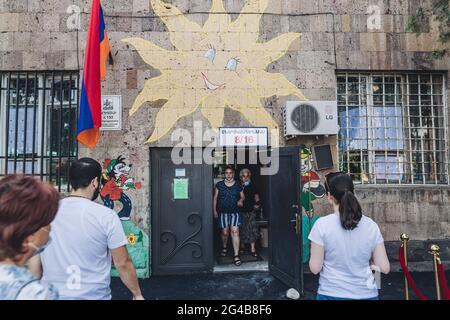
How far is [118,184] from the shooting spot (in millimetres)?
5805

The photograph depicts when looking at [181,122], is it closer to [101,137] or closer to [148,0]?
[101,137]

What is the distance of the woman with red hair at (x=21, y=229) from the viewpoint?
1459 mm

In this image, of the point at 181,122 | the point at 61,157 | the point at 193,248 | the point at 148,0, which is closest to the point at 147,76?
the point at 181,122

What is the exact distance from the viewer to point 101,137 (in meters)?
5.83

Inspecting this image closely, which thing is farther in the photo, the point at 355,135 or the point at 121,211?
the point at 355,135

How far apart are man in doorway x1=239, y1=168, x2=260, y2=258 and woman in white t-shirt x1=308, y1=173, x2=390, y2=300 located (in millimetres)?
4622

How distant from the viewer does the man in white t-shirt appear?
215 centimetres

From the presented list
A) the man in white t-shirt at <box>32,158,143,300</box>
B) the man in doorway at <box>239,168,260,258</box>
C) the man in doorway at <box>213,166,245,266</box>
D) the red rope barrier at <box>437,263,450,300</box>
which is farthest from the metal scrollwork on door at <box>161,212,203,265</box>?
the red rope barrier at <box>437,263,450,300</box>

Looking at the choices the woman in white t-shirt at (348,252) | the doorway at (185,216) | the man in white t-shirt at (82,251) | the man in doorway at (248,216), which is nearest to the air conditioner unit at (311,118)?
the doorway at (185,216)

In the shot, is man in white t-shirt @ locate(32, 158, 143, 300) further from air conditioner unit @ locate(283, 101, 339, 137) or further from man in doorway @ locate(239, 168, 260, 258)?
man in doorway @ locate(239, 168, 260, 258)
